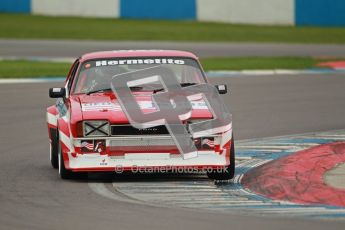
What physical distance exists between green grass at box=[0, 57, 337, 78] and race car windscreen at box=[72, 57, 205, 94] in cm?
1269

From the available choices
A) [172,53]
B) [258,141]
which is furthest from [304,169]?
[258,141]

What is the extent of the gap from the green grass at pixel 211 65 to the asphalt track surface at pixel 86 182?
2142 millimetres

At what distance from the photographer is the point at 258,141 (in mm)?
15328

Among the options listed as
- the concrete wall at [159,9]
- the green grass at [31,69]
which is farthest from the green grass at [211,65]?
the concrete wall at [159,9]

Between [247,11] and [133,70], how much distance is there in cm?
3088

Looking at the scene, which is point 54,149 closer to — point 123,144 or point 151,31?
point 123,144

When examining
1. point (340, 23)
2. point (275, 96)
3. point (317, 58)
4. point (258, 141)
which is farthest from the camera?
point (340, 23)

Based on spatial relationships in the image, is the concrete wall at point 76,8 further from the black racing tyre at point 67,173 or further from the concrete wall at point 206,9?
the black racing tyre at point 67,173

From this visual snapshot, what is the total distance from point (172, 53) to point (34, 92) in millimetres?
9185

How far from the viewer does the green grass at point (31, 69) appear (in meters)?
26.0

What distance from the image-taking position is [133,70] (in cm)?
1304

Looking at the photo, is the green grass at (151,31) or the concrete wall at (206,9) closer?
the green grass at (151,31)

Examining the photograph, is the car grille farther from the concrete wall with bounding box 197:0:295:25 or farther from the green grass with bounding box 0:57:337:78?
the concrete wall with bounding box 197:0:295:25

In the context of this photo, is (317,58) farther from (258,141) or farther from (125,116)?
(125,116)
